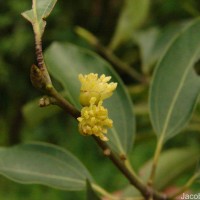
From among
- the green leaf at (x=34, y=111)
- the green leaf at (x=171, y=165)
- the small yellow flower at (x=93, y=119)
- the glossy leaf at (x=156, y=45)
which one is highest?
the small yellow flower at (x=93, y=119)

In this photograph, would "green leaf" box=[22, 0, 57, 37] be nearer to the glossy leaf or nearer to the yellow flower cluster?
the yellow flower cluster

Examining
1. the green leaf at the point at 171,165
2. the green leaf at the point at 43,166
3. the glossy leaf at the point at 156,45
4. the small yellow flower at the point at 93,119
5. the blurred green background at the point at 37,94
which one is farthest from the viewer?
the blurred green background at the point at 37,94

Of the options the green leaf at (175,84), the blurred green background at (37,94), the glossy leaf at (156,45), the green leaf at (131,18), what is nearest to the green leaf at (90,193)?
A: the green leaf at (175,84)

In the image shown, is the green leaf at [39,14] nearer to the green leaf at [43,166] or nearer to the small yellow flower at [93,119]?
the small yellow flower at [93,119]

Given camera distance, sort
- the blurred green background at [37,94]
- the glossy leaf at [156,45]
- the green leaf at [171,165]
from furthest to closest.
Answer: the blurred green background at [37,94], the glossy leaf at [156,45], the green leaf at [171,165]

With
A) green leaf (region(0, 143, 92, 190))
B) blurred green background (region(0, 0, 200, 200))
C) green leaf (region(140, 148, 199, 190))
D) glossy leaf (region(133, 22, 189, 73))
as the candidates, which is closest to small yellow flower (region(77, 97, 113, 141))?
green leaf (region(0, 143, 92, 190))

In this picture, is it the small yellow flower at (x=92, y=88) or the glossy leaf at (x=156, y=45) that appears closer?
the small yellow flower at (x=92, y=88)

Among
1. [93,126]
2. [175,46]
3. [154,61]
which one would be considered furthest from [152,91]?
[154,61]
